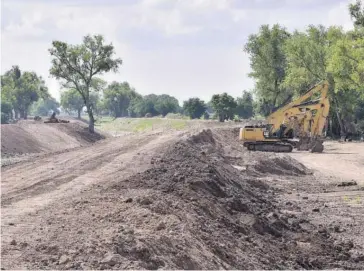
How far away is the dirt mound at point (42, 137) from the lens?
4433cm

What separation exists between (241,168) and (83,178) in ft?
40.1

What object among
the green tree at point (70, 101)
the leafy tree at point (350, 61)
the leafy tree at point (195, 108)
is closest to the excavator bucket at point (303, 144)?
the leafy tree at point (350, 61)

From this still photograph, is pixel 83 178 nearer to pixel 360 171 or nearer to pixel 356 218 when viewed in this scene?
pixel 356 218

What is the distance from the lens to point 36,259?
9805 millimetres

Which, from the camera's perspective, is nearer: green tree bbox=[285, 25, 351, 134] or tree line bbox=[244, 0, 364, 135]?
tree line bbox=[244, 0, 364, 135]

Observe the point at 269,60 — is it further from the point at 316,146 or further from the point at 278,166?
the point at 278,166

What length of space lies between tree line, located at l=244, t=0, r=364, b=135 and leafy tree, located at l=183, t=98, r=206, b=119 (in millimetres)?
25362

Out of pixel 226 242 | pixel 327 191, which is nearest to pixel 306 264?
pixel 226 242

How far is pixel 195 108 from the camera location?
107m

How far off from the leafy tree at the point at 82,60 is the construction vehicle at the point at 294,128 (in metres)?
24.3

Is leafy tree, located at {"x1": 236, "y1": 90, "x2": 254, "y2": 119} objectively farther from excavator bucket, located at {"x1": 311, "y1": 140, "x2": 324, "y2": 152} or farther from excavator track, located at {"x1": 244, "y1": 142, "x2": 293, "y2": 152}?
excavator track, located at {"x1": 244, "y1": 142, "x2": 293, "y2": 152}

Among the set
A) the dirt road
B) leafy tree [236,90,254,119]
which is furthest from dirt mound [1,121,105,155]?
leafy tree [236,90,254,119]

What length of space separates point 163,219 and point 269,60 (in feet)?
202

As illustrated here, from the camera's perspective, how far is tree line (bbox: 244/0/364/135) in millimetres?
44719
